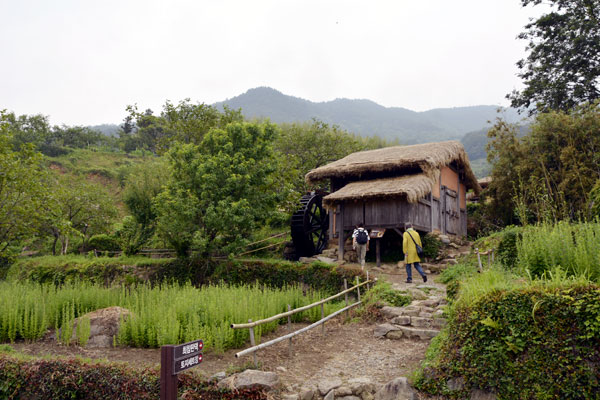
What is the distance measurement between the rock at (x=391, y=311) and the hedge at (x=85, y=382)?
14.2 feet

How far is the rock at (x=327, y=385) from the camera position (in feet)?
19.7

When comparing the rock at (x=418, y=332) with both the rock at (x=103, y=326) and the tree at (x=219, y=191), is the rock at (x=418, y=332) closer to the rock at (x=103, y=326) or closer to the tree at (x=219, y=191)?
the rock at (x=103, y=326)

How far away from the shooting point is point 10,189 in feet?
39.4

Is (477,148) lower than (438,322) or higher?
higher

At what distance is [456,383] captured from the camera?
5.66 metres

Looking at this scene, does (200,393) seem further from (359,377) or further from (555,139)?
(555,139)

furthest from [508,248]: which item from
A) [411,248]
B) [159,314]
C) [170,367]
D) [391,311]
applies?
[170,367]

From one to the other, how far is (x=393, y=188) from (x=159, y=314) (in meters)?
9.77

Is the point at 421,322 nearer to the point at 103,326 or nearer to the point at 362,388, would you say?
the point at 362,388

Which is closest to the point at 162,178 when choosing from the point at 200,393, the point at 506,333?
the point at 200,393

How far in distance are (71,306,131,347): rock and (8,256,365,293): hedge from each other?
5.15 meters

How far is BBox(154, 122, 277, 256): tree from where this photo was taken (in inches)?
582

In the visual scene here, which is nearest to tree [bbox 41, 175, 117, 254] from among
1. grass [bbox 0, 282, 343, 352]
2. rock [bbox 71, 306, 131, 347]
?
grass [bbox 0, 282, 343, 352]

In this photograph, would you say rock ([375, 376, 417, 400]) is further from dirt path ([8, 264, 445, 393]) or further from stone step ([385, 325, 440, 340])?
stone step ([385, 325, 440, 340])
